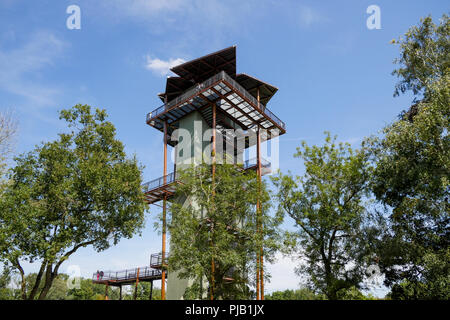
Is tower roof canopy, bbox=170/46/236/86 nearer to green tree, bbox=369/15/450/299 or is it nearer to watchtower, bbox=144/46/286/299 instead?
watchtower, bbox=144/46/286/299

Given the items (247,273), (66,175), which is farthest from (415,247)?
(66,175)

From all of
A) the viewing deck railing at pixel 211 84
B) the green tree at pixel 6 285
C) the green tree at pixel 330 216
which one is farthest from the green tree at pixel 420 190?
the green tree at pixel 6 285

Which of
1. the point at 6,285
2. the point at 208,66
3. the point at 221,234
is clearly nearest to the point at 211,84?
the point at 208,66

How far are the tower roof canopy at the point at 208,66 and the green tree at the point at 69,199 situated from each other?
8.26m

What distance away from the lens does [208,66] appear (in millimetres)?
28172

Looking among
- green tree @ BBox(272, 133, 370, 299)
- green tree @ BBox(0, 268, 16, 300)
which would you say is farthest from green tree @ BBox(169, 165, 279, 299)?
green tree @ BBox(0, 268, 16, 300)

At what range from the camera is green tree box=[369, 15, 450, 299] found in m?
16.0

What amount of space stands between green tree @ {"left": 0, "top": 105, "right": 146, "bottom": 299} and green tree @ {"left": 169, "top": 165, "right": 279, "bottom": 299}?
3.66m

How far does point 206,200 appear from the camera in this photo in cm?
2108

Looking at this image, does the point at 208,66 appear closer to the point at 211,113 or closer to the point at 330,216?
the point at 211,113

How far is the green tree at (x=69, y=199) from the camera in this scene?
18969 mm

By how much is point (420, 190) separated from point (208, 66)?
58.4 feet

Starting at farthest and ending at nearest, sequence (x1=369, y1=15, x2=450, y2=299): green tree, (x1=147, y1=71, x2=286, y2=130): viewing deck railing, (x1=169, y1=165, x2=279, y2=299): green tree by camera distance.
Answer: (x1=147, y1=71, x2=286, y2=130): viewing deck railing → (x1=169, y1=165, x2=279, y2=299): green tree → (x1=369, y1=15, x2=450, y2=299): green tree
